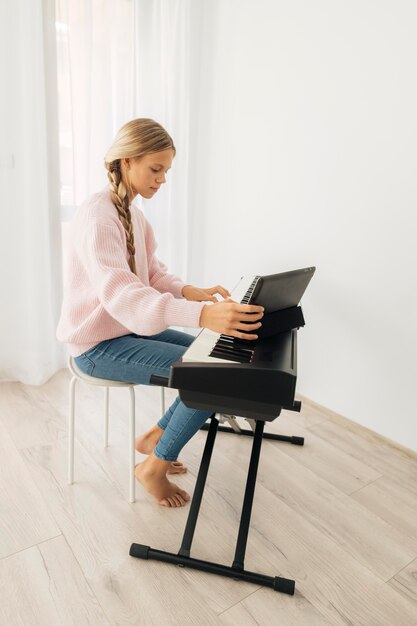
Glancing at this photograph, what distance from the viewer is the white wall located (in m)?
1.81

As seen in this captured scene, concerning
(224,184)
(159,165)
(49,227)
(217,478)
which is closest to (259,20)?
(224,184)

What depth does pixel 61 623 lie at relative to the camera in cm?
113

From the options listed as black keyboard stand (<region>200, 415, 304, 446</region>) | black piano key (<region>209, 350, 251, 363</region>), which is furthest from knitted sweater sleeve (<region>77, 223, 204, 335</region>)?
black keyboard stand (<region>200, 415, 304, 446</region>)

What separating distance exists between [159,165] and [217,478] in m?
1.16

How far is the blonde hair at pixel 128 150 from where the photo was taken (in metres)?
1.45

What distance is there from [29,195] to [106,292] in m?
1.21

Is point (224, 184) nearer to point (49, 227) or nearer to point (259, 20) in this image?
point (259, 20)

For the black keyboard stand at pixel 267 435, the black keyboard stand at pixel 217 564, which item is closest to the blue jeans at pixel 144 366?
the black keyboard stand at pixel 217 564

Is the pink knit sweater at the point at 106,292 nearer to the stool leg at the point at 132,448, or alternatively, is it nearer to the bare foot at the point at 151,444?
the stool leg at the point at 132,448

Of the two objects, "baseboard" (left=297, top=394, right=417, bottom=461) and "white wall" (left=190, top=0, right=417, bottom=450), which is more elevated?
"white wall" (left=190, top=0, right=417, bottom=450)

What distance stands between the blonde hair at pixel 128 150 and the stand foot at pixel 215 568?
0.88 m

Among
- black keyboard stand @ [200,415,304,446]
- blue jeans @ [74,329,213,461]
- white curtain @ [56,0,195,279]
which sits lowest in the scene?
black keyboard stand @ [200,415,304,446]

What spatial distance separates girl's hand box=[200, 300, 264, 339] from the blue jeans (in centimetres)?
34

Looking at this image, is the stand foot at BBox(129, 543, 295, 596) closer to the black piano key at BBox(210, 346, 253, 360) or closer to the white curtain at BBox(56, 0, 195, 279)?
the black piano key at BBox(210, 346, 253, 360)
